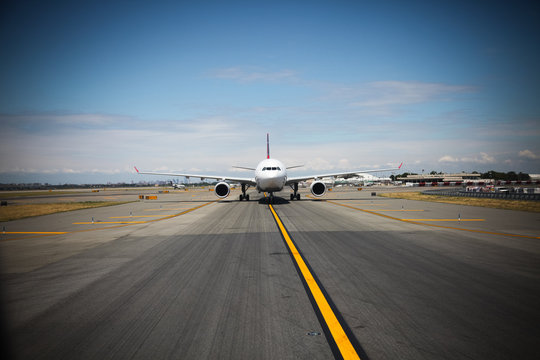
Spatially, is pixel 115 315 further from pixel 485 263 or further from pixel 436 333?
pixel 485 263

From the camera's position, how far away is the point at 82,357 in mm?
3365

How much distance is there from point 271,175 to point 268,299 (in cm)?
1939

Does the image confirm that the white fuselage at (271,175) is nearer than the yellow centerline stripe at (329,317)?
No

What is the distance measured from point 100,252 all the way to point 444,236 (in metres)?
12.1

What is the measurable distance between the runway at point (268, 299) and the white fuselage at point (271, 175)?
568 inches

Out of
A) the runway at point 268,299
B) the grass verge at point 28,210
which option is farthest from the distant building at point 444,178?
the runway at point 268,299

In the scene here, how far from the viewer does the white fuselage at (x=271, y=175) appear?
2431 centimetres

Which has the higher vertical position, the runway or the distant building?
the distant building

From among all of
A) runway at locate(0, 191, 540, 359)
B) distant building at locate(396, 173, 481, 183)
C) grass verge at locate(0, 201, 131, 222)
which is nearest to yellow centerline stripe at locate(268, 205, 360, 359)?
runway at locate(0, 191, 540, 359)

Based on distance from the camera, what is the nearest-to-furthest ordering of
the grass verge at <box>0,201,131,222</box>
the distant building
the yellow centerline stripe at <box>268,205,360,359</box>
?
1. the yellow centerline stripe at <box>268,205,360,359</box>
2. the grass verge at <box>0,201,131,222</box>
3. the distant building

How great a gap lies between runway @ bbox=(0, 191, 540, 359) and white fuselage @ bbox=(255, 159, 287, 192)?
47.3 feet

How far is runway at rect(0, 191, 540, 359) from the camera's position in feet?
11.5

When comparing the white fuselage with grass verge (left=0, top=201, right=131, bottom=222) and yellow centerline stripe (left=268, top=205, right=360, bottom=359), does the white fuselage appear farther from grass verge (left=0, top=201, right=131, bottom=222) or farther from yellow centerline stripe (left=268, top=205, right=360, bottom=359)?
yellow centerline stripe (left=268, top=205, right=360, bottom=359)

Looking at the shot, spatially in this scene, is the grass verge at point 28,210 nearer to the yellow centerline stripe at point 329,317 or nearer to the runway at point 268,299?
the runway at point 268,299
